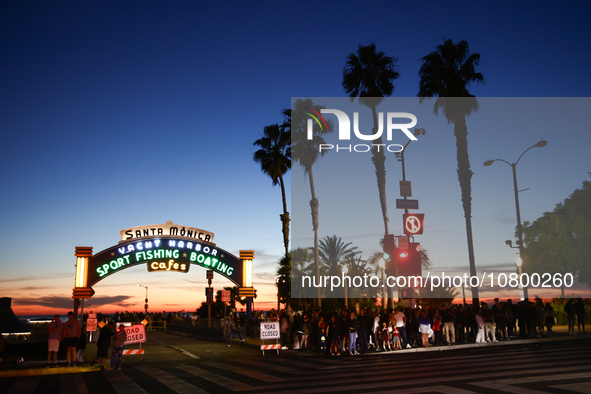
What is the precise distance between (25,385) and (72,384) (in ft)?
3.91

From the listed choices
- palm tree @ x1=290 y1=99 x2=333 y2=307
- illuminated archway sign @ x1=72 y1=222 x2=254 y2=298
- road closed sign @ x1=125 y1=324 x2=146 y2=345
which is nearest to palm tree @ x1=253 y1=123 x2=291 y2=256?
palm tree @ x1=290 y1=99 x2=333 y2=307

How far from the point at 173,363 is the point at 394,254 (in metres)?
11.9

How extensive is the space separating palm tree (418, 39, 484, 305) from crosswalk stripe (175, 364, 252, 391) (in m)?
21.0

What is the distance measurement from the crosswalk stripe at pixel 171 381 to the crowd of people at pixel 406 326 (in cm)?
727

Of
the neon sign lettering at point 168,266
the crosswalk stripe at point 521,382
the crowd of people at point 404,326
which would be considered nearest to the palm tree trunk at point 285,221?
the neon sign lettering at point 168,266

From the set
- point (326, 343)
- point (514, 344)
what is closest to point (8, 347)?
point (326, 343)

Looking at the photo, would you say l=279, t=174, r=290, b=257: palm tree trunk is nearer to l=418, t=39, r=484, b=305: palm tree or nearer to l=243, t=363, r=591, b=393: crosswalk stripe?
l=418, t=39, r=484, b=305: palm tree

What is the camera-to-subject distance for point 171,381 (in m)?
12.0

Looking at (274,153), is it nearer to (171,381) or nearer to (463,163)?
(463,163)

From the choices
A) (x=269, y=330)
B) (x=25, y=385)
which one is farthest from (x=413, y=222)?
(x=25, y=385)

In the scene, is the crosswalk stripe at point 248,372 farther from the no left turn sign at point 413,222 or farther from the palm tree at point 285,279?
the palm tree at point 285,279

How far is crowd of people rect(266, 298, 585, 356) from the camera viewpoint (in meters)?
18.9

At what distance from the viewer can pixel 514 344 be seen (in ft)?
65.2

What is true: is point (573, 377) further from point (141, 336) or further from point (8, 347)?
point (8, 347)
